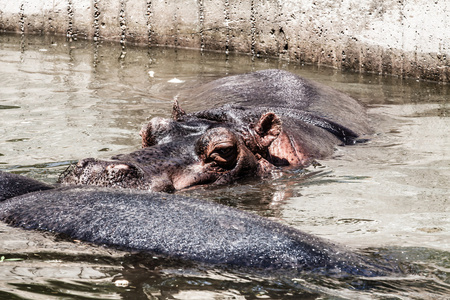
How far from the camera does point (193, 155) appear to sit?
16.3ft

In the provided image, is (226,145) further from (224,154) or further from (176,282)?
(176,282)

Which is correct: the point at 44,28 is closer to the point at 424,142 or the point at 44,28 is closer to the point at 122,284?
the point at 424,142

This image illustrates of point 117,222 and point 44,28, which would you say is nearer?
point 117,222

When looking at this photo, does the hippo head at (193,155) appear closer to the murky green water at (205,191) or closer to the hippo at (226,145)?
the hippo at (226,145)

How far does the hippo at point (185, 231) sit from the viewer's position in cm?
251

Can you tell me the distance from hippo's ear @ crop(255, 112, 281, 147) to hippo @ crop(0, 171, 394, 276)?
7.92ft

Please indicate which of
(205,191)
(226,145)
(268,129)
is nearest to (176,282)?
(205,191)

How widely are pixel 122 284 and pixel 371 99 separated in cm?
651

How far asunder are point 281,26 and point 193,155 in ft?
20.0

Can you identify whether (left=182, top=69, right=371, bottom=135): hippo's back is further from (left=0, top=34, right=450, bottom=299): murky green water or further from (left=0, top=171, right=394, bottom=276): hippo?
(left=0, top=171, right=394, bottom=276): hippo

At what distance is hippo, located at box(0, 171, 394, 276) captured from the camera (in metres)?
2.51

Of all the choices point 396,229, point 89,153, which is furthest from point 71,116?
point 396,229

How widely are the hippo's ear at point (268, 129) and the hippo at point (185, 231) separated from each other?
241 cm

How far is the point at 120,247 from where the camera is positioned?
261 cm
